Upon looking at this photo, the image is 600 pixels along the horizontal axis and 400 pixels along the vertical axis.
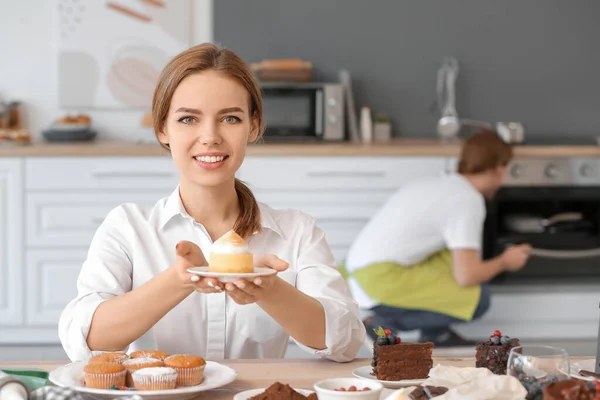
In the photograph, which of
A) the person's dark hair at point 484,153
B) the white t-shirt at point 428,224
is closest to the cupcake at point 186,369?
the white t-shirt at point 428,224

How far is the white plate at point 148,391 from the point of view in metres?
1.48

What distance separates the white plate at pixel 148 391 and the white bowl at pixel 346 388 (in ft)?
0.67

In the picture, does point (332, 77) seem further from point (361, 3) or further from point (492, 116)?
point (492, 116)

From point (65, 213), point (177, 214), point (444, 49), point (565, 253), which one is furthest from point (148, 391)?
point (444, 49)

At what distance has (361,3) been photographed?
5129 millimetres

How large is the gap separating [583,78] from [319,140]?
155 centimetres

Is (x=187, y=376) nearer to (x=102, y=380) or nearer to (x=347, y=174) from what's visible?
(x=102, y=380)

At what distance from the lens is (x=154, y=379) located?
1494mm

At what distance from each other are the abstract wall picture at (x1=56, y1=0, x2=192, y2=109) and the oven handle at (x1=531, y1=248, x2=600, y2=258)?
81.6 inches

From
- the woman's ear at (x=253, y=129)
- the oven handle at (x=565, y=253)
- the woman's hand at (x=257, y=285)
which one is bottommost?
the oven handle at (x=565, y=253)

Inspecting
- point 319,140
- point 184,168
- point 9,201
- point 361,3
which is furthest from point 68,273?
point 184,168

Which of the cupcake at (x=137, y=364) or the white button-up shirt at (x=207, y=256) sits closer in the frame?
the cupcake at (x=137, y=364)

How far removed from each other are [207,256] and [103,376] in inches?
22.1

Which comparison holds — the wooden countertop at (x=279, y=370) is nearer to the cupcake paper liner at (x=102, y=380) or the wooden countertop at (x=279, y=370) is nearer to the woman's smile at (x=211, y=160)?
the cupcake paper liner at (x=102, y=380)
